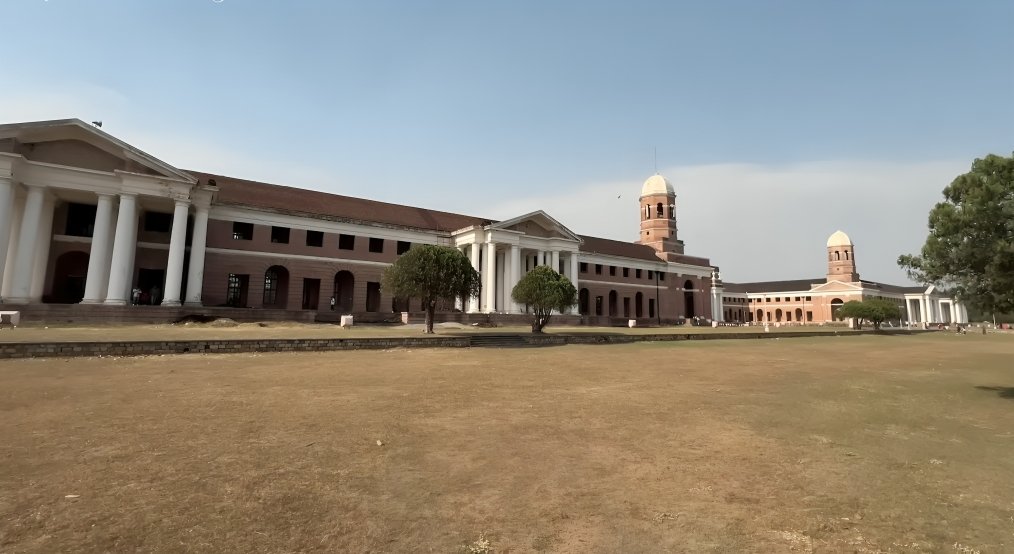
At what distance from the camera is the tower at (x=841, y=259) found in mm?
86750

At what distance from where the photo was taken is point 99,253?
26.9 m

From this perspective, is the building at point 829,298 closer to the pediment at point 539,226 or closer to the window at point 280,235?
the pediment at point 539,226

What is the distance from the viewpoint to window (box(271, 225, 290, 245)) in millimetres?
36438

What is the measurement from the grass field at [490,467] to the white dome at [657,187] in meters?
60.6

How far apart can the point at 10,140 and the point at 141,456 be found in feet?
104

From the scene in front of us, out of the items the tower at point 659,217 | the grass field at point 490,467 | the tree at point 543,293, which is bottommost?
the grass field at point 490,467

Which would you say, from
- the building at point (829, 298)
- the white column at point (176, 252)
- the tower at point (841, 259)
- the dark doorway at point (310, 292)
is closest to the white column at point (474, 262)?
the dark doorway at point (310, 292)

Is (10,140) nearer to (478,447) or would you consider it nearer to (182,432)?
(182,432)

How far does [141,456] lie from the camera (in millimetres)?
5199

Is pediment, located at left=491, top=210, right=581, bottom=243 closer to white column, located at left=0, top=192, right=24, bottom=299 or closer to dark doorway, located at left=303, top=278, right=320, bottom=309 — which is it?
dark doorway, located at left=303, top=278, right=320, bottom=309

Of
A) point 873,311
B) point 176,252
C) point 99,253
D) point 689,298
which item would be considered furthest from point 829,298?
point 99,253

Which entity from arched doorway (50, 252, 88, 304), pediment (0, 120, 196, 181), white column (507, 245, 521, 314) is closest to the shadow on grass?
white column (507, 245, 521, 314)

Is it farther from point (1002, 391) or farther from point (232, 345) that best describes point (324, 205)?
point (1002, 391)

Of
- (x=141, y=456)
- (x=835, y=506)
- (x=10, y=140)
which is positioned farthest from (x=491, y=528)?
(x=10, y=140)
